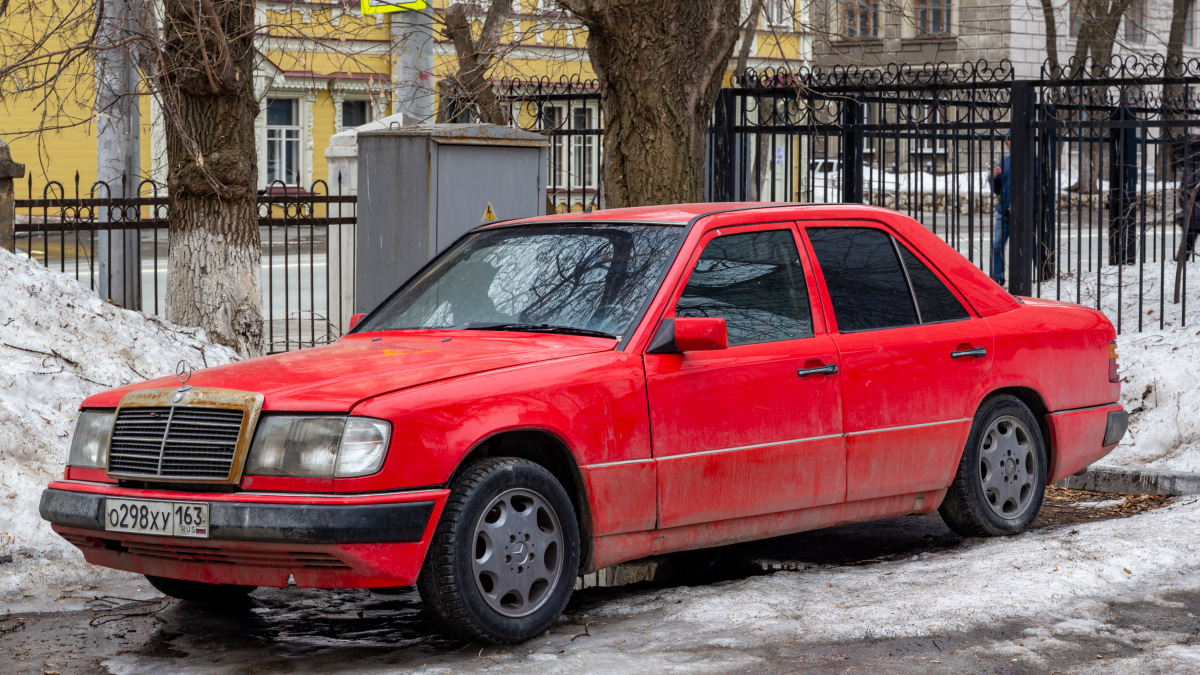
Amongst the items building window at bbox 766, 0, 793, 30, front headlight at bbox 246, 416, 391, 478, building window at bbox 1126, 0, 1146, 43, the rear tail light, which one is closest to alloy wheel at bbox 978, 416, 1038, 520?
the rear tail light

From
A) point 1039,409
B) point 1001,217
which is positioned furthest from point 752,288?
point 1001,217

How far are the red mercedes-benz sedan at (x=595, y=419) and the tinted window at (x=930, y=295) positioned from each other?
0.01 m

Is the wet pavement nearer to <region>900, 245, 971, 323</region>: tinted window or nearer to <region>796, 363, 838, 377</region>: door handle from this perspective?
<region>796, 363, 838, 377</region>: door handle

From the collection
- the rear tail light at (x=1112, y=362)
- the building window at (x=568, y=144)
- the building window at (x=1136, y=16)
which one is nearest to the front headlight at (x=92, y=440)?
the rear tail light at (x=1112, y=362)

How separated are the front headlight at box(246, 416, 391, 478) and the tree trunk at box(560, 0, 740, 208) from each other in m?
5.56

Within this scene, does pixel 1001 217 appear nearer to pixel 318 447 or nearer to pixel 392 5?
pixel 392 5

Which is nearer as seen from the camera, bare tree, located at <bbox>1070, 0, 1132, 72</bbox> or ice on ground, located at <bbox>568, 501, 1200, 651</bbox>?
ice on ground, located at <bbox>568, 501, 1200, 651</bbox>

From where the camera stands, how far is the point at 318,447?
4605mm

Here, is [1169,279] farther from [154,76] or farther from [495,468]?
[495,468]

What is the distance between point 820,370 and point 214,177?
17.8 feet

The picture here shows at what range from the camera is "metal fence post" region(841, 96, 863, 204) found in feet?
39.9

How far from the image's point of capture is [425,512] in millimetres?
4645

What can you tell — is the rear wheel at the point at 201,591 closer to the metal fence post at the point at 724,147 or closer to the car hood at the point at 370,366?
the car hood at the point at 370,366

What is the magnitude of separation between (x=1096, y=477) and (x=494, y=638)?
4.62 metres
